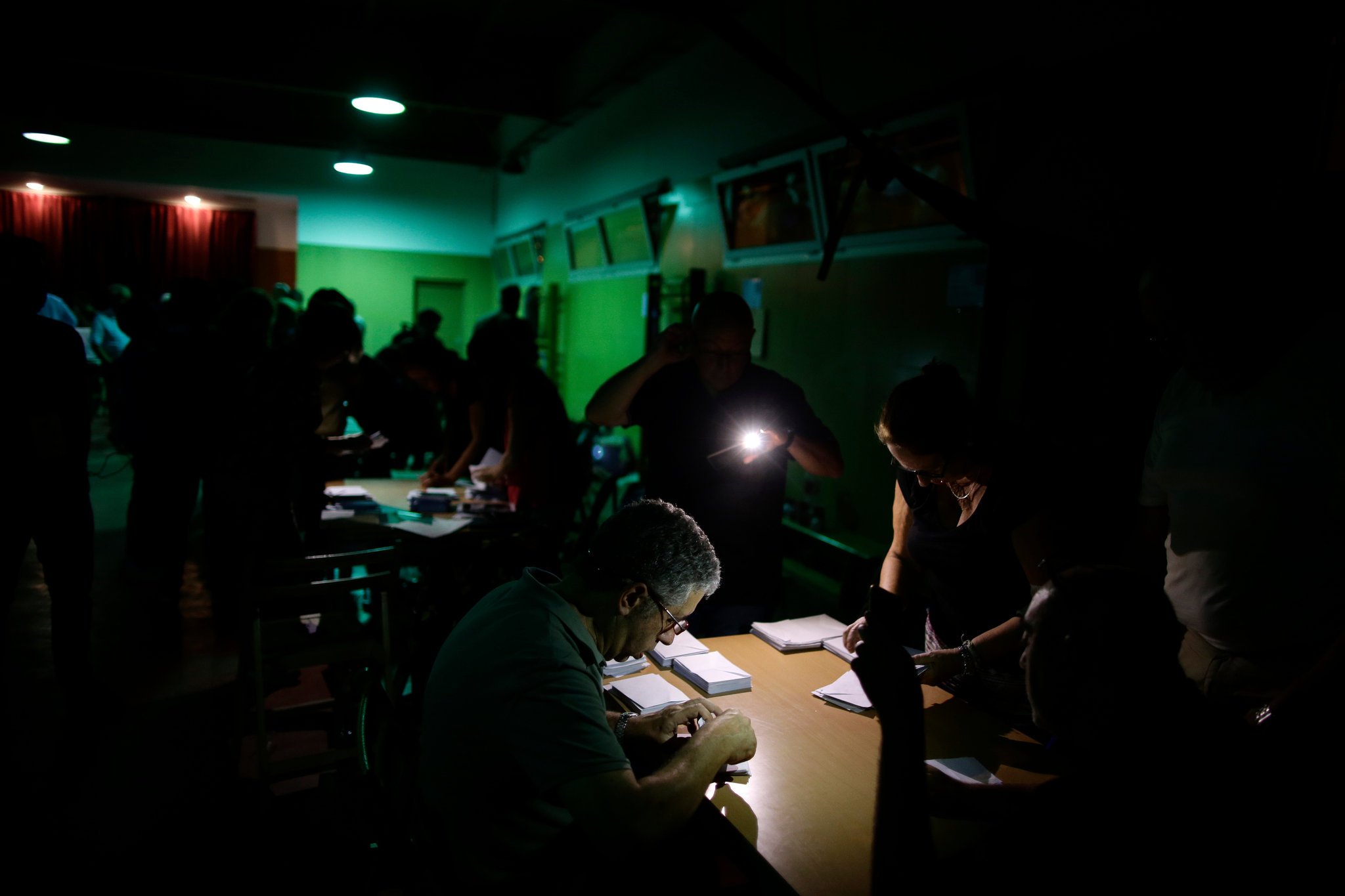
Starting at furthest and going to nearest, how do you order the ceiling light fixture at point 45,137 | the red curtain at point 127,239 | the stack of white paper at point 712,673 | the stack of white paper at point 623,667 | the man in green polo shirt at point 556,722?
the red curtain at point 127,239, the ceiling light fixture at point 45,137, the stack of white paper at point 623,667, the stack of white paper at point 712,673, the man in green polo shirt at point 556,722

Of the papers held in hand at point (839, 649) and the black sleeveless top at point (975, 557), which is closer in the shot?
the black sleeveless top at point (975, 557)

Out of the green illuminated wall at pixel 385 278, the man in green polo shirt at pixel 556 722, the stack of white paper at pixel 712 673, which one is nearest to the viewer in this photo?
A: the man in green polo shirt at pixel 556 722

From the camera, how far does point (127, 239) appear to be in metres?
12.5

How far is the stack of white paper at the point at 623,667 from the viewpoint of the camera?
2.20 m

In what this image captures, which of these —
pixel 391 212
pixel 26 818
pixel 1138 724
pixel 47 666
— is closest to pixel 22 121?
pixel 391 212

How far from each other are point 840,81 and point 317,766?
395cm

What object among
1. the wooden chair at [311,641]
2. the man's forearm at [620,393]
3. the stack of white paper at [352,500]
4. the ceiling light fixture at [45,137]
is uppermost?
the ceiling light fixture at [45,137]

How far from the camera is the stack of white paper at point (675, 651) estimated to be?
2271 millimetres

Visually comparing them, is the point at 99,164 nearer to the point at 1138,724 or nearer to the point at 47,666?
the point at 47,666

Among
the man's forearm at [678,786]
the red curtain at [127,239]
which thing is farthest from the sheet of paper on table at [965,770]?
the red curtain at [127,239]

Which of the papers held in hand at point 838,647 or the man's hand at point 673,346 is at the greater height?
the man's hand at point 673,346

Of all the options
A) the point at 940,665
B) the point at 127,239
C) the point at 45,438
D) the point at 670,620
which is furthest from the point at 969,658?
the point at 127,239

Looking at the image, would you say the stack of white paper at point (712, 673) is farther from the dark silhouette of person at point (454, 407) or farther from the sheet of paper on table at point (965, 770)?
the dark silhouette of person at point (454, 407)

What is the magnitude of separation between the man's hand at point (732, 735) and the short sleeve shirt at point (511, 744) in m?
0.31
